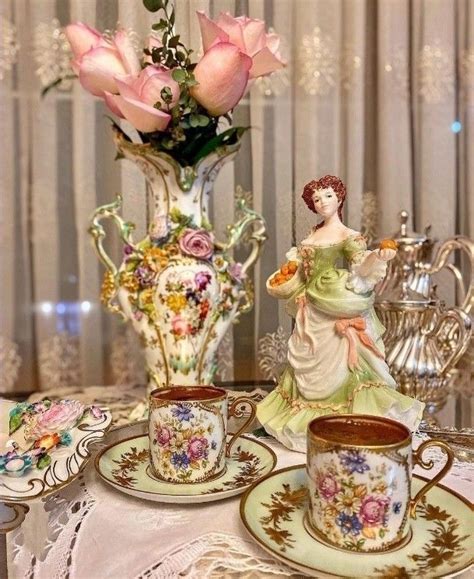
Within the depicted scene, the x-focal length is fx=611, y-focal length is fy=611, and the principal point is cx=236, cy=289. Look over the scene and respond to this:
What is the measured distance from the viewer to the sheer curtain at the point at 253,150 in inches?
46.3

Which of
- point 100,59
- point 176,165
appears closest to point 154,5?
point 100,59

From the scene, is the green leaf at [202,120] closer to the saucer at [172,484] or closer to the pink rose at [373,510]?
the saucer at [172,484]

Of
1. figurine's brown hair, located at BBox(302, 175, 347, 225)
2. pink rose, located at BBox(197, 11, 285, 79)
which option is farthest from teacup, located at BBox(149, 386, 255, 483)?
pink rose, located at BBox(197, 11, 285, 79)

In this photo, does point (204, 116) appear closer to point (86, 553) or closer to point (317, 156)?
point (317, 156)

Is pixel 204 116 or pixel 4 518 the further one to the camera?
pixel 204 116

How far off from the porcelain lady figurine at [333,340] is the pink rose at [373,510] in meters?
0.19

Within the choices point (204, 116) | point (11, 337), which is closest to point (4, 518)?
point (204, 116)

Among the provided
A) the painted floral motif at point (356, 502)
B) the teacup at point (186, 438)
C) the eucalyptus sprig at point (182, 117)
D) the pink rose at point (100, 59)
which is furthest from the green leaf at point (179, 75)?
the painted floral motif at point (356, 502)

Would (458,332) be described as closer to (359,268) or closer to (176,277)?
(359,268)

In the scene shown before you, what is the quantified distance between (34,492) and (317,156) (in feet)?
2.87

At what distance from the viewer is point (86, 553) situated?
0.49 meters

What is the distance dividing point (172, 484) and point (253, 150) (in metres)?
0.78

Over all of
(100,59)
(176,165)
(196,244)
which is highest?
(100,59)

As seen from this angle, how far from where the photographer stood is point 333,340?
0.69 m
